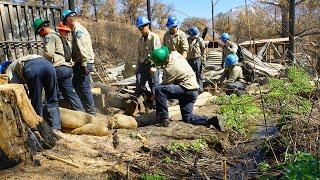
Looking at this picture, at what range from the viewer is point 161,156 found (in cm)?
473

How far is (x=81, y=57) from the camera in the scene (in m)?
6.03

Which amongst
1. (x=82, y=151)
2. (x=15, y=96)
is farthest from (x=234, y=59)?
(x=15, y=96)

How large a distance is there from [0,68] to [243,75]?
618 cm

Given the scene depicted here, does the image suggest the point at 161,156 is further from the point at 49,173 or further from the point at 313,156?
the point at 313,156

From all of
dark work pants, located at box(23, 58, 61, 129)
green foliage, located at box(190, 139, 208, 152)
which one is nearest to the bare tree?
dark work pants, located at box(23, 58, 61, 129)

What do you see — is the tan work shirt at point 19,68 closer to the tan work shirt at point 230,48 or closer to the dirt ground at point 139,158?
the dirt ground at point 139,158

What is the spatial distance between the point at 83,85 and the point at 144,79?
Answer: 152 cm

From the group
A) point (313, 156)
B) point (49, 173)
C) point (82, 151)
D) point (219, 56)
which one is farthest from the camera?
point (219, 56)

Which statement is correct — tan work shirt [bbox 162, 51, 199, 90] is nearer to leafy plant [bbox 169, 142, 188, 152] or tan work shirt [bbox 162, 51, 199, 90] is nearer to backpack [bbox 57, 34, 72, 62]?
leafy plant [bbox 169, 142, 188, 152]

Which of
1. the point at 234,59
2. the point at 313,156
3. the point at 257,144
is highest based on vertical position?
the point at 234,59

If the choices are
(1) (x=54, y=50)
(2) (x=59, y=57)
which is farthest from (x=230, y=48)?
(1) (x=54, y=50)

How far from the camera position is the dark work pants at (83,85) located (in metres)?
6.24

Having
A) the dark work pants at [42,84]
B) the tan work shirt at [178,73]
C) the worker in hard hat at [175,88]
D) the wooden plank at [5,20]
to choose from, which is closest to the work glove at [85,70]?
the dark work pants at [42,84]

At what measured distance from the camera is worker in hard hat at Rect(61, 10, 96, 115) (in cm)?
599
